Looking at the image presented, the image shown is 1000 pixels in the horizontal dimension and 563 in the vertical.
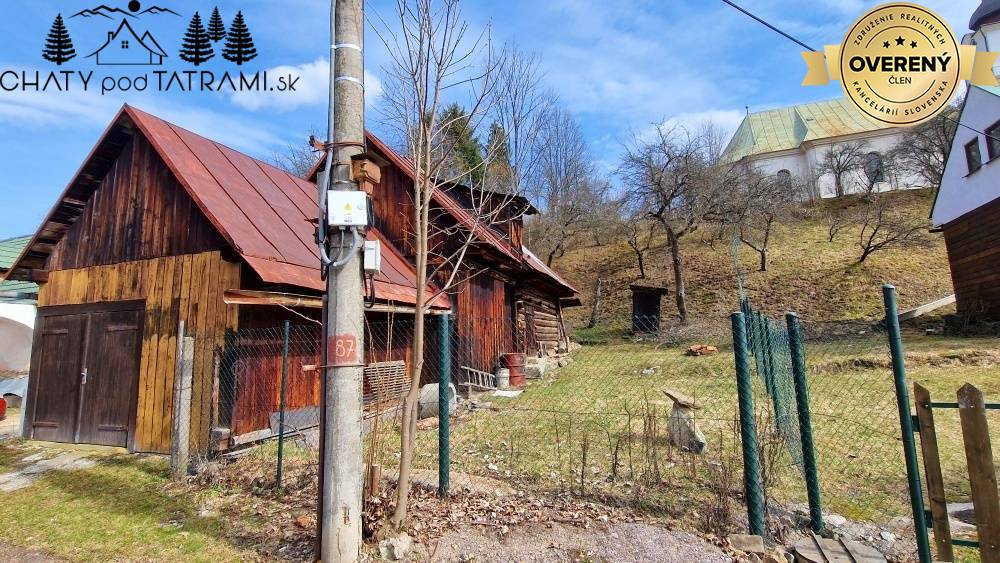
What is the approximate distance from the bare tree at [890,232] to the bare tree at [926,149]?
3325 mm

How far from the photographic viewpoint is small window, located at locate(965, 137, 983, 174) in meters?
16.7

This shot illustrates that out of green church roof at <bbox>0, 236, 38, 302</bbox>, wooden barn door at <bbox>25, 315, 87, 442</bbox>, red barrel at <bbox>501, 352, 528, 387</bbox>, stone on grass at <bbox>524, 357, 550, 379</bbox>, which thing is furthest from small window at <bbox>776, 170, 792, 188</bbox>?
green church roof at <bbox>0, 236, 38, 302</bbox>

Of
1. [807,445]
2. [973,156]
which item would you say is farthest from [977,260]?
[807,445]

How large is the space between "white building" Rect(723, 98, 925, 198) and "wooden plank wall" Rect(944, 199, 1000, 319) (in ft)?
58.8

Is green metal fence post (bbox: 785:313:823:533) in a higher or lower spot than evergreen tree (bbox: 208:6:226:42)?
lower

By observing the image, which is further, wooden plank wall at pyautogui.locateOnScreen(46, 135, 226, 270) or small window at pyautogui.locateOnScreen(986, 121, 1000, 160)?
small window at pyautogui.locateOnScreen(986, 121, 1000, 160)

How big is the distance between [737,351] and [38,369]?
1247 centimetres

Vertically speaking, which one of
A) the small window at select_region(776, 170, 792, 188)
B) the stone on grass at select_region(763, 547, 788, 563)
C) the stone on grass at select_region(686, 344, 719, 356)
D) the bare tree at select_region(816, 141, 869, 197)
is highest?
the bare tree at select_region(816, 141, 869, 197)

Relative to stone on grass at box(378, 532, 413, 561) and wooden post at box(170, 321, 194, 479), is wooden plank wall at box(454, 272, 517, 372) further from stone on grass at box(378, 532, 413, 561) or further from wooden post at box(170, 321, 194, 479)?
stone on grass at box(378, 532, 413, 561)

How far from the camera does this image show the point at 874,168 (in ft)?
120

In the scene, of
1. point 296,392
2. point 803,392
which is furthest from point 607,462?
point 296,392

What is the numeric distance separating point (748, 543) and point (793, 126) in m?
49.6

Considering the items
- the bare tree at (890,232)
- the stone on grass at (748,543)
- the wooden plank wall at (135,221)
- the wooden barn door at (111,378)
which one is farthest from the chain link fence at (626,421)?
the bare tree at (890,232)

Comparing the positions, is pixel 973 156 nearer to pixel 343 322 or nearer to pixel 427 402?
pixel 427 402
